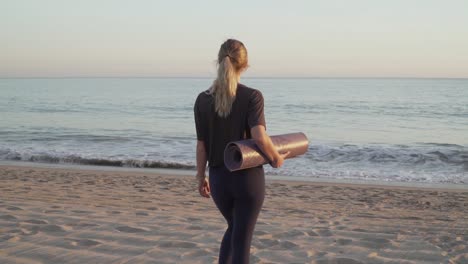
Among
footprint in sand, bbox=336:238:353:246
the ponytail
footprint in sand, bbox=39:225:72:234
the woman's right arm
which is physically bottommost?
footprint in sand, bbox=336:238:353:246

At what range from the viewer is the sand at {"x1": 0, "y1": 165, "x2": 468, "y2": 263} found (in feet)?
13.8

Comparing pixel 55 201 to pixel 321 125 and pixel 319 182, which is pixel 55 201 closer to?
pixel 319 182

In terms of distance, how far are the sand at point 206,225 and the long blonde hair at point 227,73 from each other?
5.96ft

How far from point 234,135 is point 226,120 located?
0.10 m

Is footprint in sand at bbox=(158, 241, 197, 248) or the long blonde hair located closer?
the long blonde hair

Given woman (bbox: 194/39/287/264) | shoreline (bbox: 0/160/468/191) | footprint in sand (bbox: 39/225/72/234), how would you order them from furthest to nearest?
shoreline (bbox: 0/160/468/191), footprint in sand (bbox: 39/225/72/234), woman (bbox: 194/39/287/264)

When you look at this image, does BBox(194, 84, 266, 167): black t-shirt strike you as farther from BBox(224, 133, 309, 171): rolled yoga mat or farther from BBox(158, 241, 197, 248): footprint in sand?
BBox(158, 241, 197, 248): footprint in sand

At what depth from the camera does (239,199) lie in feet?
9.07

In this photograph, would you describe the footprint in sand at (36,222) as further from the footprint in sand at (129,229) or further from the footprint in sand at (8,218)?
the footprint in sand at (129,229)

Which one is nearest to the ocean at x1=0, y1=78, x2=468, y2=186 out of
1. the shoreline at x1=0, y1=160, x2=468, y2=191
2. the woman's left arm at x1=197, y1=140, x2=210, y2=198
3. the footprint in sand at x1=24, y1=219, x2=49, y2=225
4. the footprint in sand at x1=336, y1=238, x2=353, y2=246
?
the shoreline at x1=0, y1=160, x2=468, y2=191

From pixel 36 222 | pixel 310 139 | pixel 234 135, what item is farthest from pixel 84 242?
pixel 310 139

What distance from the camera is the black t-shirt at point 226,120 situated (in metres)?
2.69

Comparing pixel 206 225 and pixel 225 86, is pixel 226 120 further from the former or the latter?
pixel 206 225

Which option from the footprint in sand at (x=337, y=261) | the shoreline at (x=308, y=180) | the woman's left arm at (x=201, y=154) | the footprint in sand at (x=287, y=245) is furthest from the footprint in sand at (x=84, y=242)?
the shoreline at (x=308, y=180)
